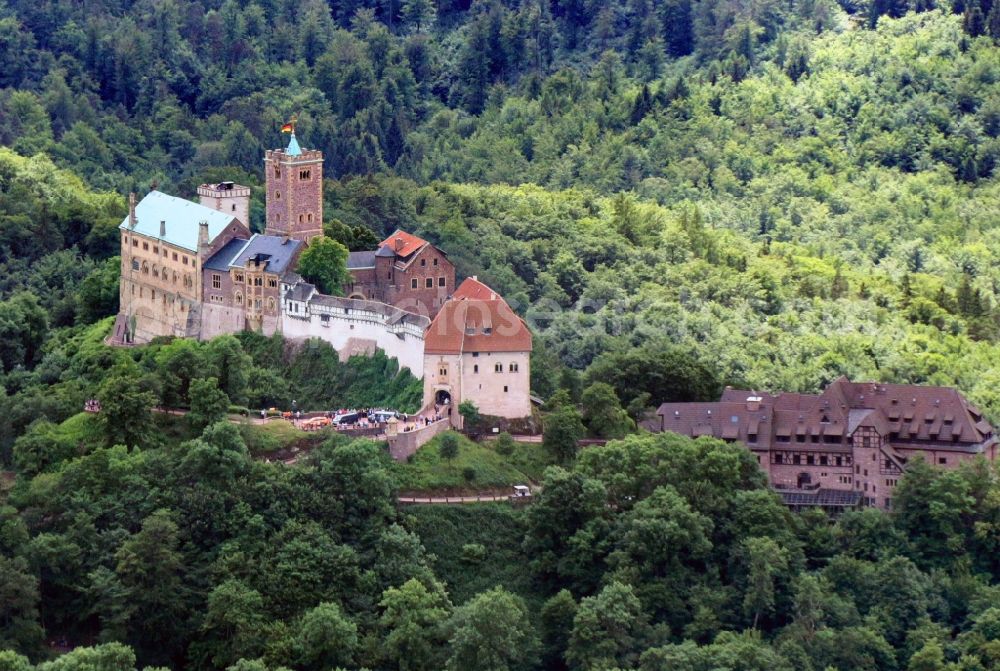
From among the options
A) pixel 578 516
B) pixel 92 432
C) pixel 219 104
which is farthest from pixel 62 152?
pixel 578 516

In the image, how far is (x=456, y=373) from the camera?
366 feet

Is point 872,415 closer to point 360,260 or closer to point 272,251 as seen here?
point 360,260

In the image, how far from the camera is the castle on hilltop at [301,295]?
112 m

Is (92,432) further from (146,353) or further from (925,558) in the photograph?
(925,558)

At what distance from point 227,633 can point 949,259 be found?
72748 millimetres

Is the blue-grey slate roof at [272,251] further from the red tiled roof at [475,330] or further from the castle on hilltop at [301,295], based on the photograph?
the red tiled roof at [475,330]

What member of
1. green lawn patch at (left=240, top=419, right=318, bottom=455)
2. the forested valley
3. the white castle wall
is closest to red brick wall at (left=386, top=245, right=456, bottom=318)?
the white castle wall

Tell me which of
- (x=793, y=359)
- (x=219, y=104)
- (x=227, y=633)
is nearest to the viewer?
(x=227, y=633)

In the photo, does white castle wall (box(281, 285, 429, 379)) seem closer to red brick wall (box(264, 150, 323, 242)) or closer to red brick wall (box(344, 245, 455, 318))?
red brick wall (box(344, 245, 455, 318))

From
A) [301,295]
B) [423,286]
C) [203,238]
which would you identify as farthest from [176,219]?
[423,286]

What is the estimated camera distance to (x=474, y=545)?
108000mm

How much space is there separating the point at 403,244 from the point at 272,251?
19.4 ft

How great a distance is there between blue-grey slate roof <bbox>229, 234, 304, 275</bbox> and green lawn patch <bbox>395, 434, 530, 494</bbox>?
1217 centimetres

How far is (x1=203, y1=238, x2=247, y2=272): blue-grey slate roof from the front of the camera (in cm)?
11875
